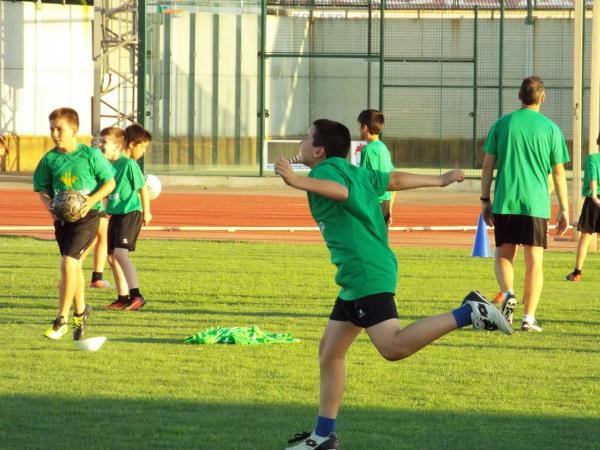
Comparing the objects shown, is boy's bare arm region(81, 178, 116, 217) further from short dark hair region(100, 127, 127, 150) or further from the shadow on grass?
short dark hair region(100, 127, 127, 150)

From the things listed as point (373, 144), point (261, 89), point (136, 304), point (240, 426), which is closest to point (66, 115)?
point (136, 304)

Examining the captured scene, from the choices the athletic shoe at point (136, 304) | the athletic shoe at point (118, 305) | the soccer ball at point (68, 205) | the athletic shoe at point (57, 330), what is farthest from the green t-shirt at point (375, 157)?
the athletic shoe at point (57, 330)

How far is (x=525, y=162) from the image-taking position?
10766mm

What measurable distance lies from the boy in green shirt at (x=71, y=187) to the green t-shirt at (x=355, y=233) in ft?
12.9

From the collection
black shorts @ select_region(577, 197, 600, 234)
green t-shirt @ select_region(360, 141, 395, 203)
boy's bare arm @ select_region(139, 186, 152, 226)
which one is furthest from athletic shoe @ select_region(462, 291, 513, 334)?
black shorts @ select_region(577, 197, 600, 234)

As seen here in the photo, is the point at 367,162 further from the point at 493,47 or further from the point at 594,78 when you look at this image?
the point at 493,47

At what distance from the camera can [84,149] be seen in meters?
10.3

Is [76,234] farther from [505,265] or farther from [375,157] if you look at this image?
[375,157]

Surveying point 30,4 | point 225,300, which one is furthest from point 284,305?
point 30,4

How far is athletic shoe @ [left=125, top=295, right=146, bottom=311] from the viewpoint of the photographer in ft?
39.8

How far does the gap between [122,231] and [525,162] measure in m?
4.08

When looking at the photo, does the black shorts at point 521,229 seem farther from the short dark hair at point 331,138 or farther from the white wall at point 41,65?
the white wall at point 41,65

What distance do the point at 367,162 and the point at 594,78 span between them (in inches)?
280

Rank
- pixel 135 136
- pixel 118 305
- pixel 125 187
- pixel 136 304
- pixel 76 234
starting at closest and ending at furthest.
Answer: pixel 76 234
pixel 136 304
pixel 118 305
pixel 125 187
pixel 135 136
